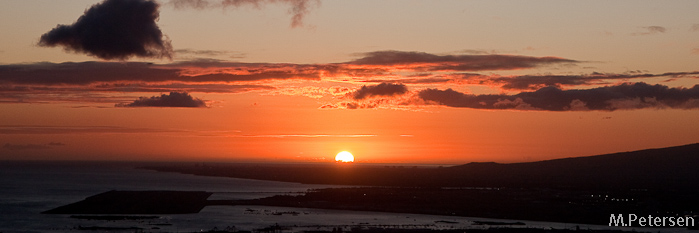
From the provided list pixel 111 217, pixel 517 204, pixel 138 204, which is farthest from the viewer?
pixel 517 204

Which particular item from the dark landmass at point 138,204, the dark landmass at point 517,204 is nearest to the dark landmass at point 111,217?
the dark landmass at point 138,204

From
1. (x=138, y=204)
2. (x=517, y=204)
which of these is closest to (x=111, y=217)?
(x=138, y=204)

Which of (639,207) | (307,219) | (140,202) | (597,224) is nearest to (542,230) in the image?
(597,224)

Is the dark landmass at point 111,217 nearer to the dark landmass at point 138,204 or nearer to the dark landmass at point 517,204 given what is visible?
the dark landmass at point 138,204

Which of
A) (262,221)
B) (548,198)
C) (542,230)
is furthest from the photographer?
(548,198)

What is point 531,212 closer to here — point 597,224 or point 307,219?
point 597,224

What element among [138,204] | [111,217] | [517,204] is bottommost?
[111,217]

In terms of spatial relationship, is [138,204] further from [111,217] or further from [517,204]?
[517,204]

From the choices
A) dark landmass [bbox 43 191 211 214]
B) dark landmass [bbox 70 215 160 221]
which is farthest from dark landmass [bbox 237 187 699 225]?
dark landmass [bbox 70 215 160 221]
